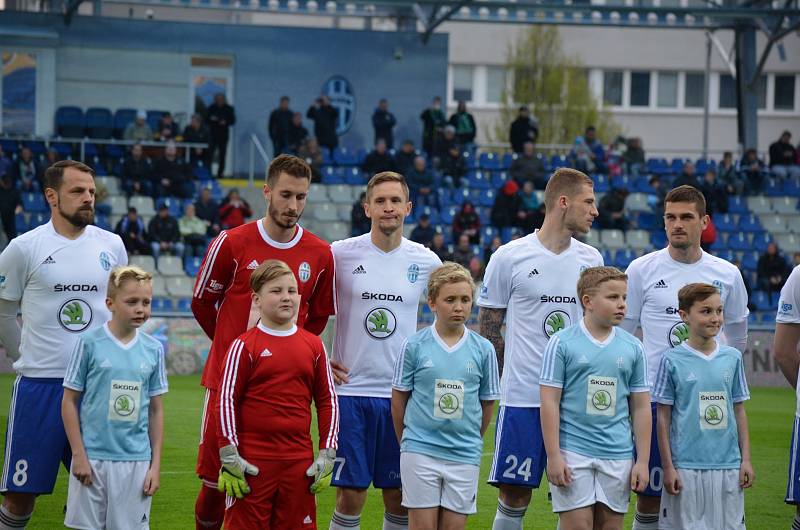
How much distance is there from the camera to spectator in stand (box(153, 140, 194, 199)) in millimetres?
21906

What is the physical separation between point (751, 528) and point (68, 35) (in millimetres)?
20573

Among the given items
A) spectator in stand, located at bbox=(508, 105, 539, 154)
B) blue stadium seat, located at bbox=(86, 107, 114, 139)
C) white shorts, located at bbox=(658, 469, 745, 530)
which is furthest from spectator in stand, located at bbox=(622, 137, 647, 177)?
white shorts, located at bbox=(658, 469, 745, 530)

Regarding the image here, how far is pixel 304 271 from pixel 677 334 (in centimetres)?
218

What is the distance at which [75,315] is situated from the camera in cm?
667

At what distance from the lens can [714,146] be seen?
50.6 meters

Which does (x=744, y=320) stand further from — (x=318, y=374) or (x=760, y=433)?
(x=760, y=433)

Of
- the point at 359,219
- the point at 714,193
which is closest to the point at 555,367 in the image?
the point at 359,219

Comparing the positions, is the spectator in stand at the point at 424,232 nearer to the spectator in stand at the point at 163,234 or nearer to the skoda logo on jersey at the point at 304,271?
the spectator in stand at the point at 163,234

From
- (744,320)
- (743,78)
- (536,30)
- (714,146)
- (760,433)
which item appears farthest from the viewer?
(714,146)

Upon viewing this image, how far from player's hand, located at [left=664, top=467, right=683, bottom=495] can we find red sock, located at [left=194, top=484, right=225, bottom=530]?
7.82 ft

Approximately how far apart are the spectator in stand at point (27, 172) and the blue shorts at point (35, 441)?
1568 centimetres

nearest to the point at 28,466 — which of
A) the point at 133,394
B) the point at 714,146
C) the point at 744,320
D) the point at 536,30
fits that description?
the point at 133,394

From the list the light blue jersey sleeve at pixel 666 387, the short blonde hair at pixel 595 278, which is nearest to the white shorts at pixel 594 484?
the light blue jersey sleeve at pixel 666 387

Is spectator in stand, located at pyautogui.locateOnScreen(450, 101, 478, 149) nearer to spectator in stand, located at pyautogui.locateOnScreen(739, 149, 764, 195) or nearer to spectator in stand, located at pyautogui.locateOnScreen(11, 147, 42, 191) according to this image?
spectator in stand, located at pyautogui.locateOnScreen(739, 149, 764, 195)
